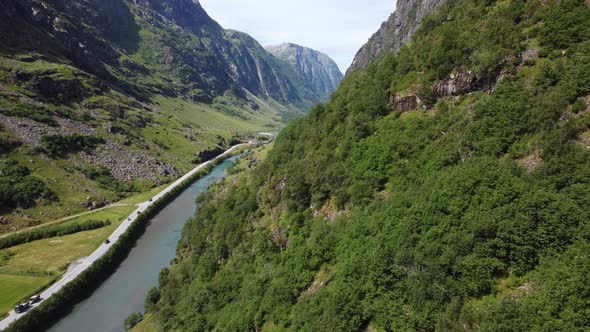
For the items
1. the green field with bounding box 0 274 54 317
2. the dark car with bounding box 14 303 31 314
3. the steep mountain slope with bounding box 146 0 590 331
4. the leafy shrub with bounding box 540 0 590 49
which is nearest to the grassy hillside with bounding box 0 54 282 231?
the green field with bounding box 0 274 54 317

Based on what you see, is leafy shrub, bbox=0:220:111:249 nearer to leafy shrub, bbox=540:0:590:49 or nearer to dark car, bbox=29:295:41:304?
dark car, bbox=29:295:41:304

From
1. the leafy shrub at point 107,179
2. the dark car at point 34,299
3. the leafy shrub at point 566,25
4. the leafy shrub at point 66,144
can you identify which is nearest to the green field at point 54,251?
the dark car at point 34,299

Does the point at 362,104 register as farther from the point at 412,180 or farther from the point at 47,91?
the point at 47,91

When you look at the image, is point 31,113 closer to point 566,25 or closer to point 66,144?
point 66,144

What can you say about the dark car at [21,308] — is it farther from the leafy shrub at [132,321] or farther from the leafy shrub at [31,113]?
the leafy shrub at [31,113]

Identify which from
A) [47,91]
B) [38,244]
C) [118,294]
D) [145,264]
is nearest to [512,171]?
[118,294]

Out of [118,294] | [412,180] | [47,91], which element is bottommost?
[118,294]
